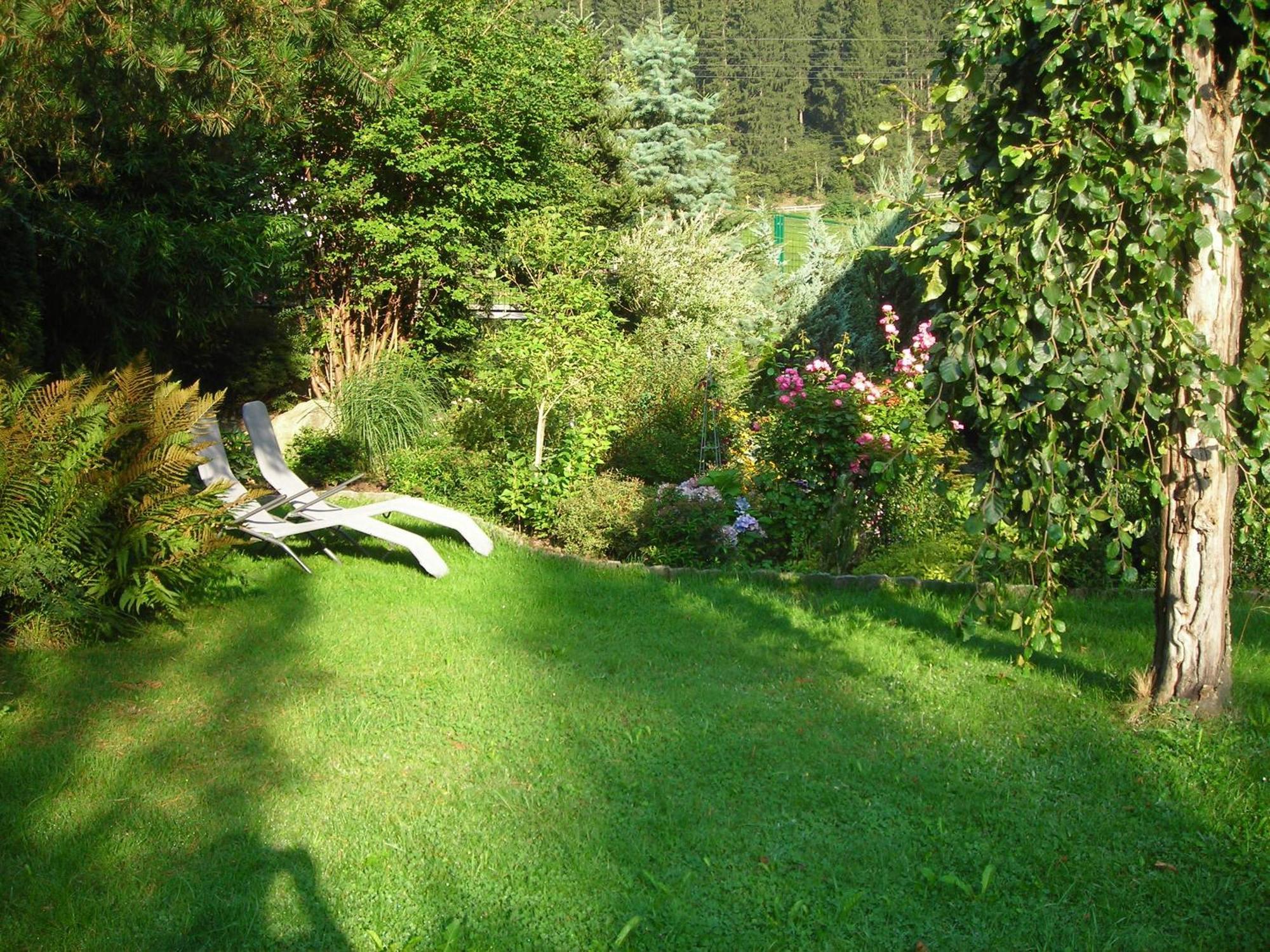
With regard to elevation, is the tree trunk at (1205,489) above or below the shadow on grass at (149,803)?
above

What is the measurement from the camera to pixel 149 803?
381 cm

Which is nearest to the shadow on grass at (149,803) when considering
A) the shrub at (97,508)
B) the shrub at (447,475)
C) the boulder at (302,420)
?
the shrub at (97,508)

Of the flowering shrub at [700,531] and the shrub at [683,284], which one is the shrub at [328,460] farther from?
the shrub at [683,284]

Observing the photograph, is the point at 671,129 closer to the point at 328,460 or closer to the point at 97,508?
the point at 328,460

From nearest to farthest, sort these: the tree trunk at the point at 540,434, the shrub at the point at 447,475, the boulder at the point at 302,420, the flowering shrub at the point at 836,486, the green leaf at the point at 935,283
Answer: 1. the green leaf at the point at 935,283
2. the flowering shrub at the point at 836,486
3. the tree trunk at the point at 540,434
4. the shrub at the point at 447,475
5. the boulder at the point at 302,420

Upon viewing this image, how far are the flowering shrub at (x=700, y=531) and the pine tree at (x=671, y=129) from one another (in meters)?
17.0

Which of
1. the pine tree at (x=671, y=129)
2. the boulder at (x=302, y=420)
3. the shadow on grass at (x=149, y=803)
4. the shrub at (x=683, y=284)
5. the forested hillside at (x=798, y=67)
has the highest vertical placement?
the forested hillside at (x=798, y=67)

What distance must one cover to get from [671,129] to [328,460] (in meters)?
16.3

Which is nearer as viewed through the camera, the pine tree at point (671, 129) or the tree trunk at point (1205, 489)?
the tree trunk at point (1205, 489)

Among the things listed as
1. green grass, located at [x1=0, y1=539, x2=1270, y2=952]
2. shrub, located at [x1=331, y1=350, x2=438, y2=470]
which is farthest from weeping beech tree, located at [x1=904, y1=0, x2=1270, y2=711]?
shrub, located at [x1=331, y1=350, x2=438, y2=470]

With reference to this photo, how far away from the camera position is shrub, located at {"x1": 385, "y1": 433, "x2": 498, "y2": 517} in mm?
9148

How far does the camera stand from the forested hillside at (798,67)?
46781 millimetres

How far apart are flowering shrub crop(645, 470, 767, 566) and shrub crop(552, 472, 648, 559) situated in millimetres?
132

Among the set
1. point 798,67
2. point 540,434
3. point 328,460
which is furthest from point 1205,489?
point 798,67
